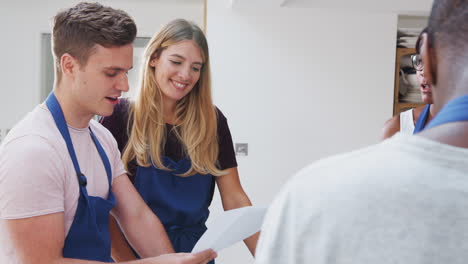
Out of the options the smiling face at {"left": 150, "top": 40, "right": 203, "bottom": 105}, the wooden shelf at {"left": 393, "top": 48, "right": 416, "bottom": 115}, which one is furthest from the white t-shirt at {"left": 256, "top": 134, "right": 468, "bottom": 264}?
the wooden shelf at {"left": 393, "top": 48, "right": 416, "bottom": 115}

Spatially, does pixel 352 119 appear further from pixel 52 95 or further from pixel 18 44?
pixel 18 44

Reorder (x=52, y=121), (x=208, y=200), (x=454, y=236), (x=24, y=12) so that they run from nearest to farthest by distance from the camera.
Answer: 1. (x=454, y=236)
2. (x=52, y=121)
3. (x=208, y=200)
4. (x=24, y=12)

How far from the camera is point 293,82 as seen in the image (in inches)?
125

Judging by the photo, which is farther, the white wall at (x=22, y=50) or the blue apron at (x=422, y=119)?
the white wall at (x=22, y=50)

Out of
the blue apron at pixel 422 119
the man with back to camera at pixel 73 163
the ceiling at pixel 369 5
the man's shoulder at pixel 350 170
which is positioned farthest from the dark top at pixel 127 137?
the ceiling at pixel 369 5

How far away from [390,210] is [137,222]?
1.00 meters

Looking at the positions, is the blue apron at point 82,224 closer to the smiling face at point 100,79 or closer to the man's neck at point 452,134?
the smiling face at point 100,79

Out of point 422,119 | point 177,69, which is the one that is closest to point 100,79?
point 177,69

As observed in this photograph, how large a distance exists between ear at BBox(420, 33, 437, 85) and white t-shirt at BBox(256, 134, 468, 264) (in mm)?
96

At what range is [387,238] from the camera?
0.40 metres

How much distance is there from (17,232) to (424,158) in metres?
0.82

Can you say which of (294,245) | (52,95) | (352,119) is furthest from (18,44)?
(294,245)

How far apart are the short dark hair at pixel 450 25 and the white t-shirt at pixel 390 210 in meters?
0.11

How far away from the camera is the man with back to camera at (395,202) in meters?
0.39
